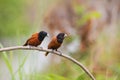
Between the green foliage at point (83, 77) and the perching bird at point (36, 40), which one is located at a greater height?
the green foliage at point (83, 77)

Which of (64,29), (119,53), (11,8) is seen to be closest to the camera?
(119,53)

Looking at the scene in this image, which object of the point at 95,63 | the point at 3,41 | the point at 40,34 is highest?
the point at 3,41

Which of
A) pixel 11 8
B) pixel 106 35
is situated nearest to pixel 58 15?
pixel 106 35

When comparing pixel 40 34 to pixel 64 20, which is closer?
pixel 40 34

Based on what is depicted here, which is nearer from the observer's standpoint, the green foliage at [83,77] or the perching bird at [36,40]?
the perching bird at [36,40]

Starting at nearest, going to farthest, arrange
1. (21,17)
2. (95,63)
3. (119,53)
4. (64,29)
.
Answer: (95,63), (119,53), (64,29), (21,17)

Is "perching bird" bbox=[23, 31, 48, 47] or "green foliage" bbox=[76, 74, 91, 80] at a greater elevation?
"green foliage" bbox=[76, 74, 91, 80]

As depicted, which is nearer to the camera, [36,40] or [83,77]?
[36,40]

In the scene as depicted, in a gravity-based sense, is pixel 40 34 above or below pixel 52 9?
below

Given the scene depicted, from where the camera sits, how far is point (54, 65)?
4.69 metres

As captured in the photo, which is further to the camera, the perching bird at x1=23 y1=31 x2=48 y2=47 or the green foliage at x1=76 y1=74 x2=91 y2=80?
the green foliage at x1=76 y1=74 x2=91 y2=80

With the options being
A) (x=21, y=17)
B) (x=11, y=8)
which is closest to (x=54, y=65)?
(x=21, y=17)

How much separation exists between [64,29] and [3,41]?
2.81 metres

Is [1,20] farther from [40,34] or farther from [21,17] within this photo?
[40,34]
